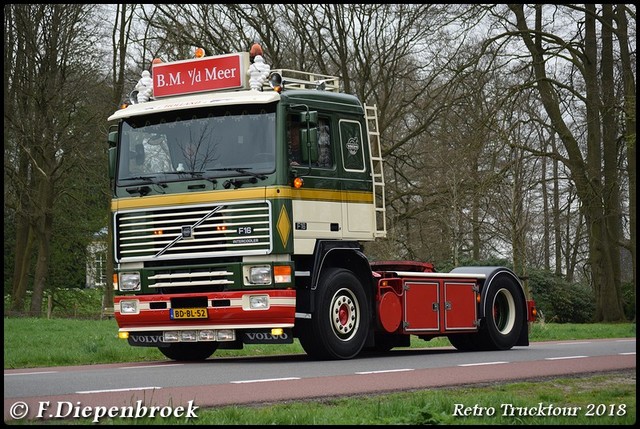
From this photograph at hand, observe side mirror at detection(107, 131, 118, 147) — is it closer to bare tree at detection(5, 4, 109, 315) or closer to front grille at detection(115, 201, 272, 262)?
front grille at detection(115, 201, 272, 262)

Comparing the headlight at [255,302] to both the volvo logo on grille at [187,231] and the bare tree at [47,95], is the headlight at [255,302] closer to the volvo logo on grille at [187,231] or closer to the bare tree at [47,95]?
the volvo logo on grille at [187,231]

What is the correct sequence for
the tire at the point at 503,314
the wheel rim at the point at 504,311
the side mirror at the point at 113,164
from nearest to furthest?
the side mirror at the point at 113,164 → the tire at the point at 503,314 → the wheel rim at the point at 504,311

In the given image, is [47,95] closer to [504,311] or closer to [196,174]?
[504,311]

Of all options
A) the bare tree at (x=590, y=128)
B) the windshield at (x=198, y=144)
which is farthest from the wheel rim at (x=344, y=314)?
the bare tree at (x=590, y=128)

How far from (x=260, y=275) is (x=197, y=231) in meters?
1.02

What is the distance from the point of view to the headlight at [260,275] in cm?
1556

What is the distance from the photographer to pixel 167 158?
1627 cm

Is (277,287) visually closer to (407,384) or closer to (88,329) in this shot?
(407,384)

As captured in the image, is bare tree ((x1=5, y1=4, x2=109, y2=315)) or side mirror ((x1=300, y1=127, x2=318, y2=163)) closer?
side mirror ((x1=300, y1=127, x2=318, y2=163))

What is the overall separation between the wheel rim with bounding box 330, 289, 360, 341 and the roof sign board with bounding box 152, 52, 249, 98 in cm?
314

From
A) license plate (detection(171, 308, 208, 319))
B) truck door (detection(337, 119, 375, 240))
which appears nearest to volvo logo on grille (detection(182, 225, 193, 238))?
license plate (detection(171, 308, 208, 319))

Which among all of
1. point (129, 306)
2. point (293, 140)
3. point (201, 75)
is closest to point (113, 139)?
point (201, 75)

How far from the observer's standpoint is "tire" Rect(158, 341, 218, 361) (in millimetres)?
17375

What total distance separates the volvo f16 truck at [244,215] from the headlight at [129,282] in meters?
0.02
